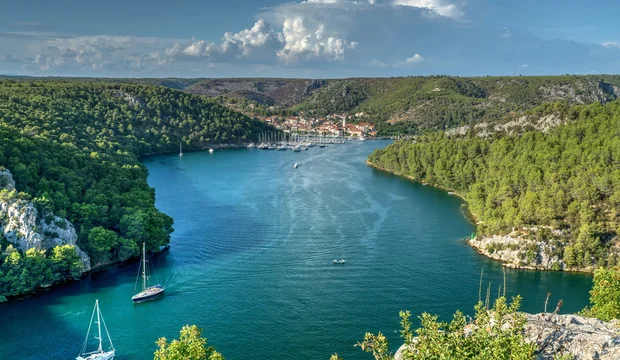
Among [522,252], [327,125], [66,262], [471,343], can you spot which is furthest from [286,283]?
[327,125]

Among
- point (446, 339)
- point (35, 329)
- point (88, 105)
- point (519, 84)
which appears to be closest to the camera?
point (446, 339)

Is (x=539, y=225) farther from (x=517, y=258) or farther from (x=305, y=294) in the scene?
(x=305, y=294)

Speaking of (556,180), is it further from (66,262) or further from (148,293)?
(66,262)

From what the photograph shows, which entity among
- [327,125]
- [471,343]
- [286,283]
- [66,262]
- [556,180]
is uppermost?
[327,125]

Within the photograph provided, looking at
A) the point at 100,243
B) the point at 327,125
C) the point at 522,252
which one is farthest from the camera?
the point at 327,125

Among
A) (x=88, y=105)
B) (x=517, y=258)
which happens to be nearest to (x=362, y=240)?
(x=517, y=258)

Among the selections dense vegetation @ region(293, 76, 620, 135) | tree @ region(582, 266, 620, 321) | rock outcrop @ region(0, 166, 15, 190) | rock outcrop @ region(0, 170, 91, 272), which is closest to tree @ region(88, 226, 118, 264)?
rock outcrop @ region(0, 170, 91, 272)
